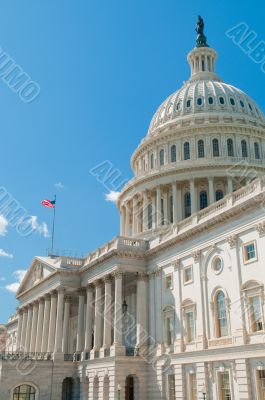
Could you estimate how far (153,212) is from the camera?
226ft

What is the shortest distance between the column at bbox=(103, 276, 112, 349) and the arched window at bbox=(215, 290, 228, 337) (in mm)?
14375

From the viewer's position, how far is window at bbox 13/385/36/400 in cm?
5397

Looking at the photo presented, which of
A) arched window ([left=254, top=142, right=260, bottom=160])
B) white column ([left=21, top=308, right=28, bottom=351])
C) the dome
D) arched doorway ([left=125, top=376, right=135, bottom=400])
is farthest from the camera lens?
the dome

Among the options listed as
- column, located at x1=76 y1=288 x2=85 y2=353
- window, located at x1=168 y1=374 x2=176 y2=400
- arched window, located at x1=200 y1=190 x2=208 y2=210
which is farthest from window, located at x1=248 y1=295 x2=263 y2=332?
arched window, located at x1=200 y1=190 x2=208 y2=210

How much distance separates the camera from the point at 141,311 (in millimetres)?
49406

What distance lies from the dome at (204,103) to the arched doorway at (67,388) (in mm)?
39191

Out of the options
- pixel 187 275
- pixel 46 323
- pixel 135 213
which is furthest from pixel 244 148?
pixel 46 323

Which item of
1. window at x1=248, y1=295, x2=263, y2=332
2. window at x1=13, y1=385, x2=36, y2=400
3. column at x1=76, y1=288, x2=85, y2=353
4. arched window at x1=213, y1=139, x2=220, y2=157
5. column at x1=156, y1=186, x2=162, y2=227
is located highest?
arched window at x1=213, y1=139, x2=220, y2=157

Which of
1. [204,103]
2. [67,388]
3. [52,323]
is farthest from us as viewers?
[204,103]

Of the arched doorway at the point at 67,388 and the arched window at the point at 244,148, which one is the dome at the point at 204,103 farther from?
the arched doorway at the point at 67,388

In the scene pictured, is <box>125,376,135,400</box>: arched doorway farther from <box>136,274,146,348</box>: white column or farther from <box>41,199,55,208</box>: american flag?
<box>41,199,55,208</box>: american flag

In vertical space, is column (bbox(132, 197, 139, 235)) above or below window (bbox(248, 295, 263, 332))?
above

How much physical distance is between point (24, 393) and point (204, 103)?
48.9 metres

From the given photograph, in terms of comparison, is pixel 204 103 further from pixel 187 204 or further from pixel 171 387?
pixel 171 387
